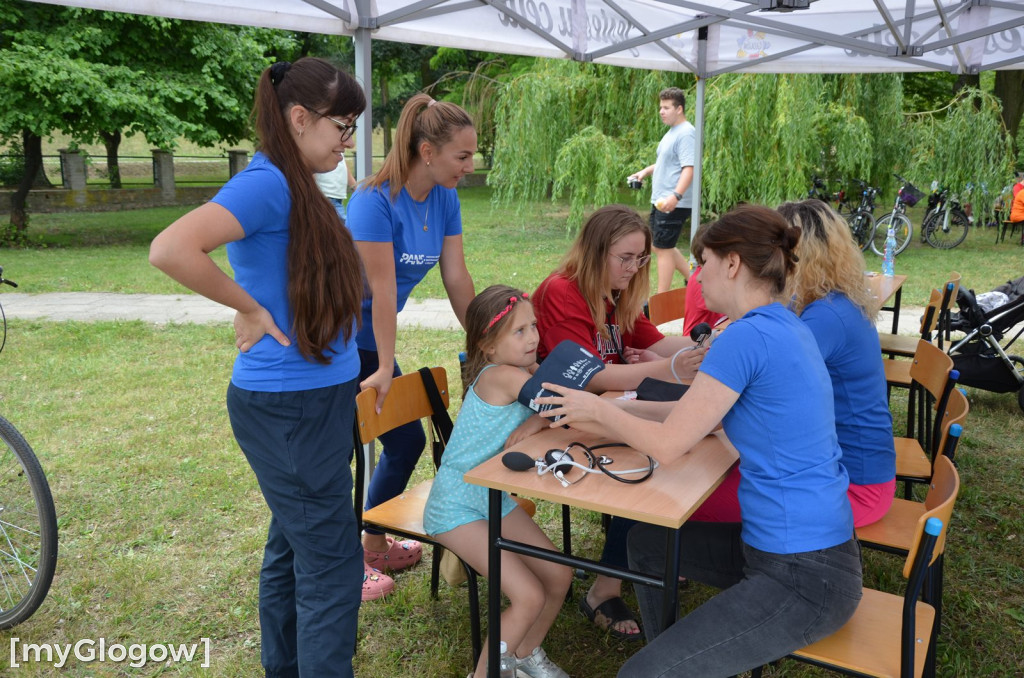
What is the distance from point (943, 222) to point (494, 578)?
12.7m

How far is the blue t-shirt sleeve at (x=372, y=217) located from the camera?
8.53 ft

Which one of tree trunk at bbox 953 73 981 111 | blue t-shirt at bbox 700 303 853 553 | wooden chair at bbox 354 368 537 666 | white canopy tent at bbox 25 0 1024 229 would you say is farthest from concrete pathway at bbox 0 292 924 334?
tree trunk at bbox 953 73 981 111

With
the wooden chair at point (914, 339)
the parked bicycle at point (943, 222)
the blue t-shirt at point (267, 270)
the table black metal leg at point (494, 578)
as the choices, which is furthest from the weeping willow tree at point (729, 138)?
the blue t-shirt at point (267, 270)

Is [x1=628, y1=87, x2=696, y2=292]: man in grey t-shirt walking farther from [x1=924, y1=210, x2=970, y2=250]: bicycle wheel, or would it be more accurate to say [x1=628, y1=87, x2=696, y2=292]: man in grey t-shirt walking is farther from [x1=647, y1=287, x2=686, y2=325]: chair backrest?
[x1=924, y1=210, x2=970, y2=250]: bicycle wheel

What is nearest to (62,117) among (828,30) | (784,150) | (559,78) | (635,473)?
(559,78)

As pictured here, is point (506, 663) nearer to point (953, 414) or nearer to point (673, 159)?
point (953, 414)

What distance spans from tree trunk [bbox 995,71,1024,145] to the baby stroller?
12.8m

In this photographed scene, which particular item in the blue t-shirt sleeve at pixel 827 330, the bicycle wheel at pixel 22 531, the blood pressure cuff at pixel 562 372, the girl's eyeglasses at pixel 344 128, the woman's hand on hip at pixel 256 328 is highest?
the girl's eyeglasses at pixel 344 128

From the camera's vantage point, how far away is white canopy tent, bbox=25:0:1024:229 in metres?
3.26

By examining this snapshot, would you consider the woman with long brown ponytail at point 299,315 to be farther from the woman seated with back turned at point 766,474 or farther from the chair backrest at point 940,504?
the chair backrest at point 940,504

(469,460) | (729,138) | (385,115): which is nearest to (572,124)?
(729,138)

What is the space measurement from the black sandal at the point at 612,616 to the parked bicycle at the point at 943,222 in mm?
11782

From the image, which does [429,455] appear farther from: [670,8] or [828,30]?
[828,30]

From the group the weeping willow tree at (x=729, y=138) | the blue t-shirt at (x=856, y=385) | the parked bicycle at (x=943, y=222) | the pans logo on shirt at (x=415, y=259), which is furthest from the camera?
the parked bicycle at (x=943, y=222)
